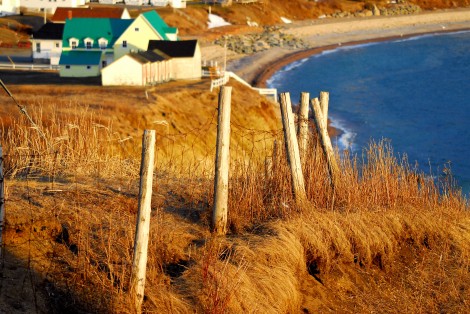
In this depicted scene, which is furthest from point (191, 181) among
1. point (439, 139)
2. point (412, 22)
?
point (412, 22)

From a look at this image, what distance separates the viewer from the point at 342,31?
90250mm

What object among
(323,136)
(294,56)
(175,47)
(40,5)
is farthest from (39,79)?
(40,5)

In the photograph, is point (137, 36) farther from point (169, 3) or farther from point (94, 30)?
point (169, 3)

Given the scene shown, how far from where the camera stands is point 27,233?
959 centimetres

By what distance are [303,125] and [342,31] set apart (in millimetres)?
79508

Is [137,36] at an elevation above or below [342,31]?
below

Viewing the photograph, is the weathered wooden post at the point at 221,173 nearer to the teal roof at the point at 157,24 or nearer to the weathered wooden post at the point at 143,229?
the weathered wooden post at the point at 143,229

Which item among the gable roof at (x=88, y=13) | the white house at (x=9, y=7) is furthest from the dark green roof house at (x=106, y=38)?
the white house at (x=9, y=7)

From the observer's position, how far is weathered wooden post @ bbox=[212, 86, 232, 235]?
10359 mm

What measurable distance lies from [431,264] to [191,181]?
3646mm

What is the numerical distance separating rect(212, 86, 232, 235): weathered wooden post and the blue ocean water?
19419 millimetres

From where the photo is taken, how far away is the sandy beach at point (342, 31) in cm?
6382

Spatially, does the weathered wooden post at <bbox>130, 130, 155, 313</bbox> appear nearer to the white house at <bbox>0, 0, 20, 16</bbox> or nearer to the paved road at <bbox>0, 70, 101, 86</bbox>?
the paved road at <bbox>0, 70, 101, 86</bbox>

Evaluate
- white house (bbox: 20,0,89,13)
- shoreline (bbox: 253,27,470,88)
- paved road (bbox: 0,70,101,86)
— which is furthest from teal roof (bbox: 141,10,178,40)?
white house (bbox: 20,0,89,13)
